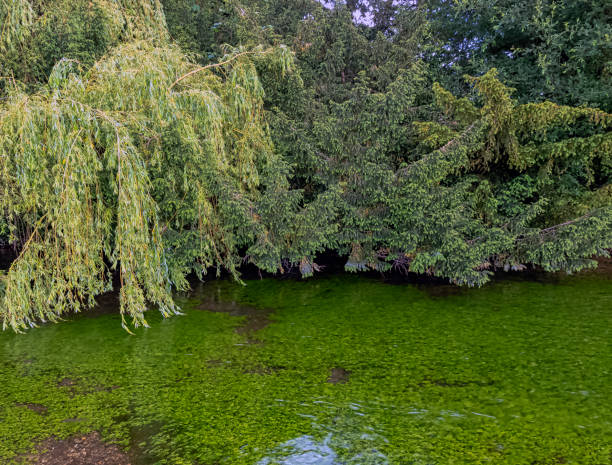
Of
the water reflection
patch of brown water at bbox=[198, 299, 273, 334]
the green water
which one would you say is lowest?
the water reflection

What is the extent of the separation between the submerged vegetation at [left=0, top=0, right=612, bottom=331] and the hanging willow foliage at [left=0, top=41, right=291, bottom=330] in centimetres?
2

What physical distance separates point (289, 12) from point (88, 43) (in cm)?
479

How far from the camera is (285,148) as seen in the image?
A: 714 centimetres

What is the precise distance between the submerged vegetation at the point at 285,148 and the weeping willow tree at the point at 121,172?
2 centimetres

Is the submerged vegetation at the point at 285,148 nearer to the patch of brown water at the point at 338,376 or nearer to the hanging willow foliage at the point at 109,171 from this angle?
the hanging willow foliage at the point at 109,171

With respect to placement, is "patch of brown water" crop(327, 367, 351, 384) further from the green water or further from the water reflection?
the water reflection

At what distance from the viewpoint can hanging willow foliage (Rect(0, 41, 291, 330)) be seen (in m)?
4.13

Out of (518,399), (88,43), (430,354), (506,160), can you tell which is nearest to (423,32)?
(506,160)

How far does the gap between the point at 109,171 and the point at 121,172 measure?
0.66 meters

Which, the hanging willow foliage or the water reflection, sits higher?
the hanging willow foliage

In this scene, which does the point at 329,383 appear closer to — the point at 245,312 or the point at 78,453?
the point at 78,453

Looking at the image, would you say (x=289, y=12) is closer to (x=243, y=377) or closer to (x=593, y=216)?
(x=593, y=216)

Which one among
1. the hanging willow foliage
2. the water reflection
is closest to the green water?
the water reflection

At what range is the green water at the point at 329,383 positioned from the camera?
9.45 feet
